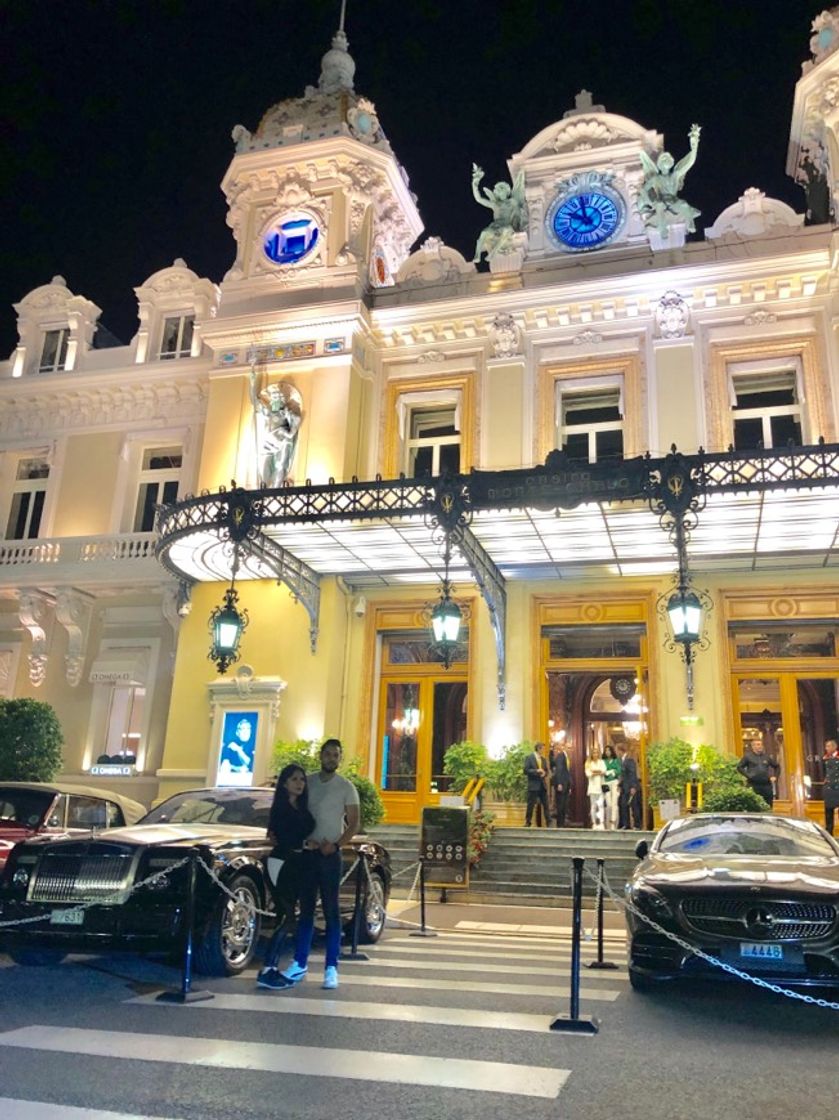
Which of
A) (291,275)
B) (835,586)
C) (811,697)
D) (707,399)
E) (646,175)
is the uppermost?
(646,175)

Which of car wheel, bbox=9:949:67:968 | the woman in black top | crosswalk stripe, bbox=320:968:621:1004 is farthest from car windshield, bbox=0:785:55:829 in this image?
crosswalk stripe, bbox=320:968:621:1004

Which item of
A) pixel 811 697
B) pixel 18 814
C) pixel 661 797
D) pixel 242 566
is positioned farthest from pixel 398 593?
pixel 18 814

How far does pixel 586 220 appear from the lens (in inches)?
854

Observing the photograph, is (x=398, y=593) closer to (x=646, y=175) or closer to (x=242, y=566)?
(x=242, y=566)

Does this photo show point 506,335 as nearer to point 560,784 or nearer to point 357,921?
point 560,784

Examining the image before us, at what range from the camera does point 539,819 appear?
17.3 meters

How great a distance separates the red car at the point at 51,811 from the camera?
9.76 metres

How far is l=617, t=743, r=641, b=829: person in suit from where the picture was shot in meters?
18.0

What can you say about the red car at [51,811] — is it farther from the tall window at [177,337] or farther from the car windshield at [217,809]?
the tall window at [177,337]

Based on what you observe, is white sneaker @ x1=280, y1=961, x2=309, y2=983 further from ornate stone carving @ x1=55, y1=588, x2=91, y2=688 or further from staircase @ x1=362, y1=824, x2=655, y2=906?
ornate stone carving @ x1=55, y1=588, x2=91, y2=688

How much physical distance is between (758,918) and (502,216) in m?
19.2

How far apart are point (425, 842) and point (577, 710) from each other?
8904 millimetres

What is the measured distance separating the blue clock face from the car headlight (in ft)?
57.6

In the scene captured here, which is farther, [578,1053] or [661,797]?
[661,797]
